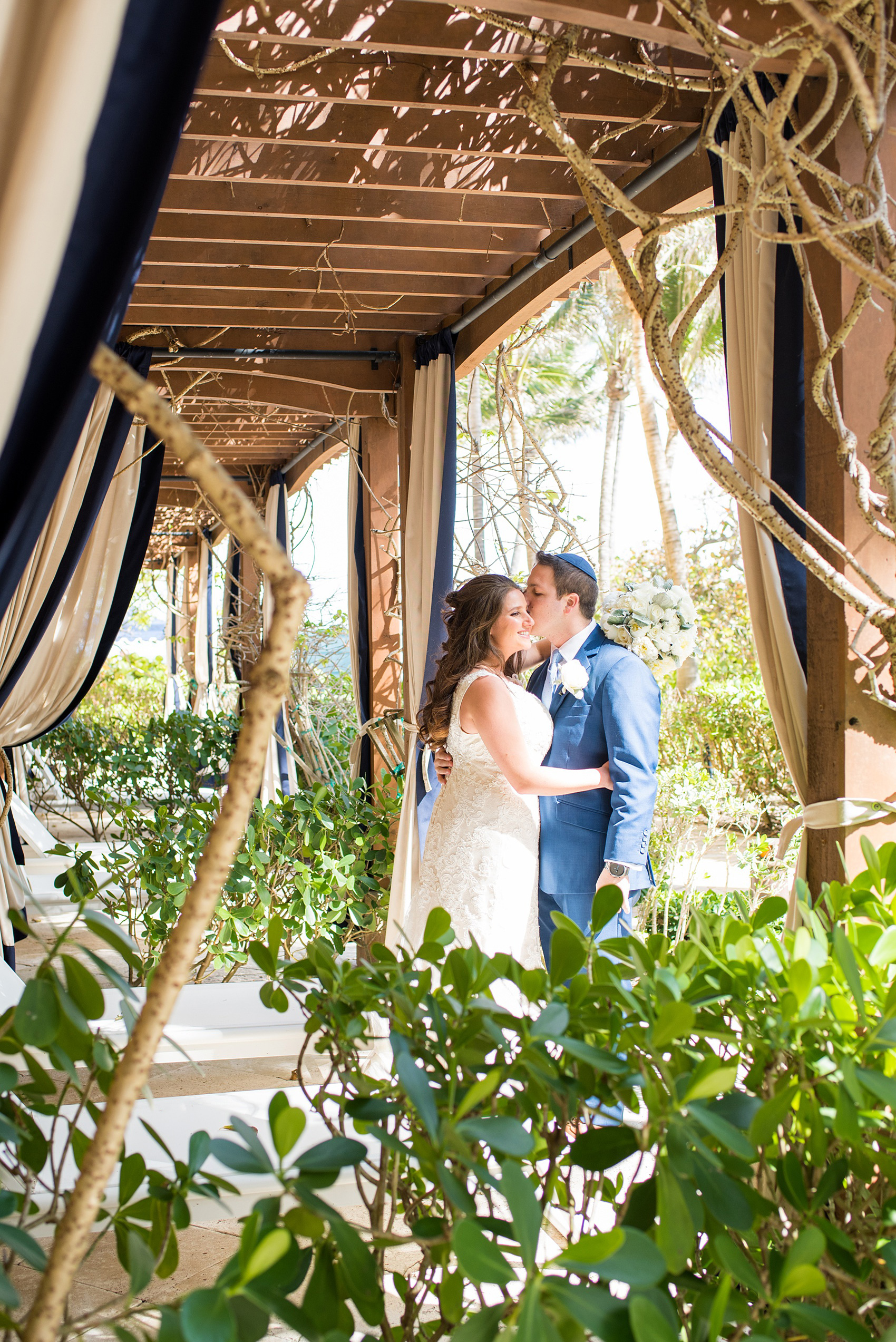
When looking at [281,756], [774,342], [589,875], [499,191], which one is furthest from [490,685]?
[281,756]

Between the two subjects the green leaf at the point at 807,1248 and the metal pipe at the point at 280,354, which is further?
the metal pipe at the point at 280,354

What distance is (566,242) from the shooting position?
3592 millimetres

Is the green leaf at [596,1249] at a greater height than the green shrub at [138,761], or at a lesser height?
lesser

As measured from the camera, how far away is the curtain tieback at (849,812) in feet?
6.54

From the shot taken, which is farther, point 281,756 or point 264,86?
point 281,756

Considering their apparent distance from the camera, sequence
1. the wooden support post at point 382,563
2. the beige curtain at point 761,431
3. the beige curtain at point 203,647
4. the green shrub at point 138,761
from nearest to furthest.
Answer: the beige curtain at point 761,431 < the wooden support post at point 382,563 < the green shrub at point 138,761 < the beige curtain at point 203,647

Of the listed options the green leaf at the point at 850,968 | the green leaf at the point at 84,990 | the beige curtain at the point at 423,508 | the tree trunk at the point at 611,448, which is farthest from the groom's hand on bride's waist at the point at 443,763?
the tree trunk at the point at 611,448

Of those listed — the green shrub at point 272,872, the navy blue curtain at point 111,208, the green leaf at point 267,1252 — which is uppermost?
the navy blue curtain at point 111,208

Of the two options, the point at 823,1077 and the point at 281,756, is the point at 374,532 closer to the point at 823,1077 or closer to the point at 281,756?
the point at 281,756

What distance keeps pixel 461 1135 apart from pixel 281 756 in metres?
6.84

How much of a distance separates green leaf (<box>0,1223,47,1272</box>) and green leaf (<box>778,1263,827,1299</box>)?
2.00ft

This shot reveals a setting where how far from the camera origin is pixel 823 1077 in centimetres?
107

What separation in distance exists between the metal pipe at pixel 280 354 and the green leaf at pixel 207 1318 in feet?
14.7

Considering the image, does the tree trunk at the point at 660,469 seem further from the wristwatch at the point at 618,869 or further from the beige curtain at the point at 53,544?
the wristwatch at the point at 618,869
